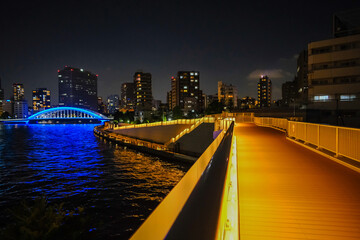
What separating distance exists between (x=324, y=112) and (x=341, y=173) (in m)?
45.5

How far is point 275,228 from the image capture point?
3.56 metres

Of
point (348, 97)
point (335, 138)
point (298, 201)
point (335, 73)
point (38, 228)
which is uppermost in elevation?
point (335, 73)

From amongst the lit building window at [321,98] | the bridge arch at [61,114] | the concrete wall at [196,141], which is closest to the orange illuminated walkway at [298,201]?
the concrete wall at [196,141]

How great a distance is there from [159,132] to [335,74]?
34346 mm

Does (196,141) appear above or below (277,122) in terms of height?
below

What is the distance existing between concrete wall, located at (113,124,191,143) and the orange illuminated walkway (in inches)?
1384

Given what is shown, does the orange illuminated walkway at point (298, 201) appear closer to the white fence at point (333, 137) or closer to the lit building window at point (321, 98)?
the white fence at point (333, 137)

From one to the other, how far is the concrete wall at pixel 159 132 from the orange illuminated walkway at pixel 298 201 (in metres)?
35.2

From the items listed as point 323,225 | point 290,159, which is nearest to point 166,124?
point 290,159

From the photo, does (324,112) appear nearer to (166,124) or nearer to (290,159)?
(166,124)

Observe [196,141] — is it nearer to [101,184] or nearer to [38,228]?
[101,184]

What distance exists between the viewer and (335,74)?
153ft

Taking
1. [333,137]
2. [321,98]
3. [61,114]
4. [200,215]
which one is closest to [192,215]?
[200,215]

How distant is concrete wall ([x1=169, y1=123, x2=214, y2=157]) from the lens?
106 feet
